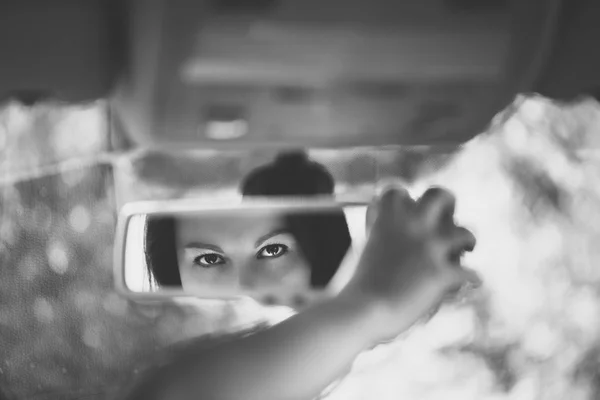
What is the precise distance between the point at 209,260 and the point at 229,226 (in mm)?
108

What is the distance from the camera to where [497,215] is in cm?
898

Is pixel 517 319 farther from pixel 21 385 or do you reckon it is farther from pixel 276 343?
pixel 276 343

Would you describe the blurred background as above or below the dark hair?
below

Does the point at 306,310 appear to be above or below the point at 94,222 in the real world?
above

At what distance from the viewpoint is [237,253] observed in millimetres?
1829

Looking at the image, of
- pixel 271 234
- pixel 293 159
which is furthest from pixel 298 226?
pixel 293 159

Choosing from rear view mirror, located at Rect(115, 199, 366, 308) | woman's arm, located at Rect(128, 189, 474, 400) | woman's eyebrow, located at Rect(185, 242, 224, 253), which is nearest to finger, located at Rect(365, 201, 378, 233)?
woman's arm, located at Rect(128, 189, 474, 400)

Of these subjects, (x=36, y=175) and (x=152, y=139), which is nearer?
(x=152, y=139)

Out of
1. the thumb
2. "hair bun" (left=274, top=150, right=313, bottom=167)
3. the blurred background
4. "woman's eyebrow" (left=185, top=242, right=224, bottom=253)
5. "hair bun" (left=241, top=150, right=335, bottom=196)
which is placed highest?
the thumb

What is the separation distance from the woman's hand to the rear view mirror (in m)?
0.65

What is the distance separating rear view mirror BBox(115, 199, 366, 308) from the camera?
1649mm

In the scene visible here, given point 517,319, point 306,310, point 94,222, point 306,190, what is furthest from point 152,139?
point 517,319

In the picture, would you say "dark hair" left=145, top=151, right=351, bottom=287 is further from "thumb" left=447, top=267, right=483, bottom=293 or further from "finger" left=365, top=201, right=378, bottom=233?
"thumb" left=447, top=267, right=483, bottom=293

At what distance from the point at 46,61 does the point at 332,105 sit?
0.38m
